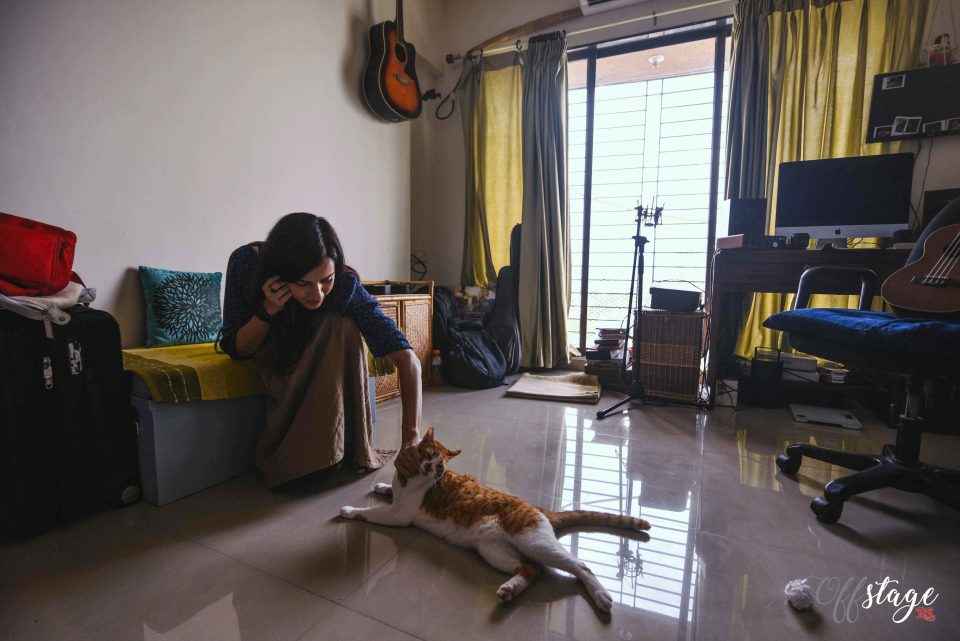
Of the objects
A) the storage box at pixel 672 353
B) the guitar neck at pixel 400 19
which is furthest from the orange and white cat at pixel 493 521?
the guitar neck at pixel 400 19

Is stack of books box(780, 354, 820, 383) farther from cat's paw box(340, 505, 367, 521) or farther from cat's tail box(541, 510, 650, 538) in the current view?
cat's paw box(340, 505, 367, 521)

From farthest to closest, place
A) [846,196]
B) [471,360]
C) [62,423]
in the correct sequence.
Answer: [471,360] → [846,196] → [62,423]

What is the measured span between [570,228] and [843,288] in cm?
164

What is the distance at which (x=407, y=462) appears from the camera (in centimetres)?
112

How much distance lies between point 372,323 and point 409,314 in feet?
3.82

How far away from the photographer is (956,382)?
1111 mm

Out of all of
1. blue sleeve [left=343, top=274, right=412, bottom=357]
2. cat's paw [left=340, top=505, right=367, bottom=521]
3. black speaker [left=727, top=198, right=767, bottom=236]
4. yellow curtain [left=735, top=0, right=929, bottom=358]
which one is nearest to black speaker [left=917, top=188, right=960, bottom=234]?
yellow curtain [left=735, top=0, right=929, bottom=358]

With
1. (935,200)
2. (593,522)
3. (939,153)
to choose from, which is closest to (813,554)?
(593,522)

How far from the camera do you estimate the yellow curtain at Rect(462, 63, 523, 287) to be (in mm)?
3271

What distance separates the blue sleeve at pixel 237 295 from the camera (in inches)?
52.6

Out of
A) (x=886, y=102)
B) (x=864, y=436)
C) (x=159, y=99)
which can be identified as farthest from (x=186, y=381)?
(x=886, y=102)

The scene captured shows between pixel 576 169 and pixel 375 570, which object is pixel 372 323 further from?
pixel 576 169

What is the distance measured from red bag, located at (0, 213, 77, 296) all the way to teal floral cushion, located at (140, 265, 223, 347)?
0.39m

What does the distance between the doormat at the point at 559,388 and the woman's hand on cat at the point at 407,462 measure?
1.42m
